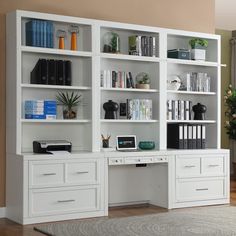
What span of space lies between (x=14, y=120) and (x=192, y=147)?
2275 millimetres

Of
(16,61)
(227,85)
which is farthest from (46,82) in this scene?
(227,85)

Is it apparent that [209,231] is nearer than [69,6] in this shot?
Yes

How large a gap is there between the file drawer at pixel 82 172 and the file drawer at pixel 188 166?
1108 millimetres

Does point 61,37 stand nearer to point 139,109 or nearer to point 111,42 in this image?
point 111,42

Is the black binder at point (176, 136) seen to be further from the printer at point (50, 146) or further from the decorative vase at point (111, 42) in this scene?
the printer at point (50, 146)

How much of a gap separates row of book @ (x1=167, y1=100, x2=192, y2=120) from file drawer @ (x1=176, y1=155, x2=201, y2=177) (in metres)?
0.54

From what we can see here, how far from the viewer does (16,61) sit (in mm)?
5473

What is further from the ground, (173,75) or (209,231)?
(173,75)

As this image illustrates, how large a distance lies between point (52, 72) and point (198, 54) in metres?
2.00

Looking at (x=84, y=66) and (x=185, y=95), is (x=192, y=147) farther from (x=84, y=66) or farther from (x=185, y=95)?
(x=84, y=66)

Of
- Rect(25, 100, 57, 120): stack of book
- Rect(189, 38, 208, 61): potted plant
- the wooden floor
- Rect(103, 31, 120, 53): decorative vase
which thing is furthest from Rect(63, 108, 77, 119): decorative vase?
Rect(189, 38, 208, 61): potted plant

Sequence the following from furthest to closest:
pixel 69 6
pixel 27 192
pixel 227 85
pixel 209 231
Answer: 1. pixel 227 85
2. pixel 69 6
3. pixel 27 192
4. pixel 209 231

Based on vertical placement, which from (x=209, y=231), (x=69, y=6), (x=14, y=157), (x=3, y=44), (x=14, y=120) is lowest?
(x=209, y=231)

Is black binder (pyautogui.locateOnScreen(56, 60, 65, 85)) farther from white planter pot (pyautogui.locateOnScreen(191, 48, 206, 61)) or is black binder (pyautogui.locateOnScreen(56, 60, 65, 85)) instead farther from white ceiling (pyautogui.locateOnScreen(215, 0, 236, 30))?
white ceiling (pyautogui.locateOnScreen(215, 0, 236, 30))
